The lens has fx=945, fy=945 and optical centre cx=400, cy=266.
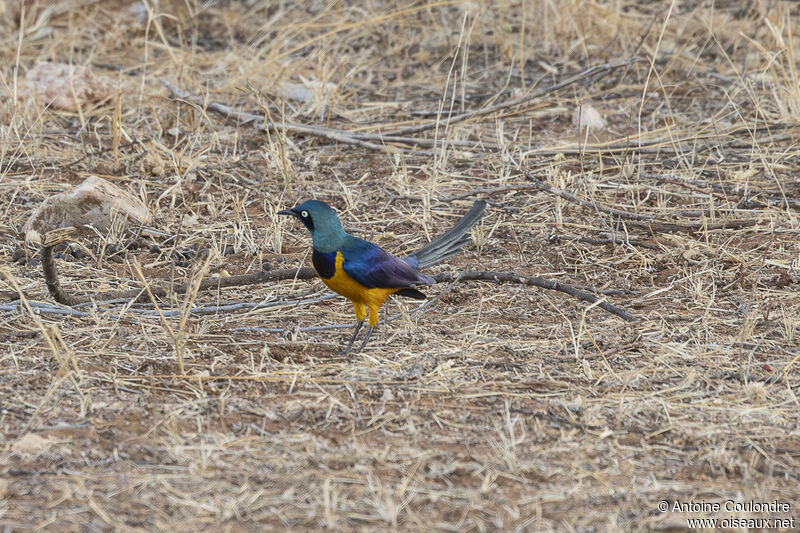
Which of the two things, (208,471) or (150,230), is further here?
(150,230)

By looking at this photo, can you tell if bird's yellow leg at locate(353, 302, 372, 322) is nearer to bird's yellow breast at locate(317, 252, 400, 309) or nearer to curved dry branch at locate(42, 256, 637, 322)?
bird's yellow breast at locate(317, 252, 400, 309)

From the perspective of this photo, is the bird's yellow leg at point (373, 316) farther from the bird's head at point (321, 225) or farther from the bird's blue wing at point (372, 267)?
the bird's head at point (321, 225)

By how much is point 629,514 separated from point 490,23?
5.94m

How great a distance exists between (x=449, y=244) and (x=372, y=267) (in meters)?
0.57

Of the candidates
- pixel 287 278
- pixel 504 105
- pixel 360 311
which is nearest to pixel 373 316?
pixel 360 311

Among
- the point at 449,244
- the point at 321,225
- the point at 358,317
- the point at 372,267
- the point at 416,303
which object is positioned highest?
the point at 321,225

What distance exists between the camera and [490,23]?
7762 mm

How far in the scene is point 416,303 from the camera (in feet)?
13.1

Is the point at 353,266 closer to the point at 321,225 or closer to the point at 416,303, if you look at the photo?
the point at 321,225

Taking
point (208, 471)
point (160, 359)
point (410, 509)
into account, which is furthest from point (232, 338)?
point (410, 509)

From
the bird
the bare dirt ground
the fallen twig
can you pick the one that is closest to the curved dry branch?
the bare dirt ground

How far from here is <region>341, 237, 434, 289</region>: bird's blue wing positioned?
3.35 metres

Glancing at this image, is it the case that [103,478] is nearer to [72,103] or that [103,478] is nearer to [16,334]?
[16,334]

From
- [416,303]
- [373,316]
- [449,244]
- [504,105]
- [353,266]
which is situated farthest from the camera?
[504,105]
